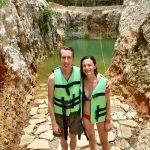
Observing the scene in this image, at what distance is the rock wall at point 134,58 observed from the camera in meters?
6.11

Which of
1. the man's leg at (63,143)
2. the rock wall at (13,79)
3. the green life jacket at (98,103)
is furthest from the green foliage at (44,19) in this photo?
the green life jacket at (98,103)

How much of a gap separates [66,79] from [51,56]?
8.70 metres

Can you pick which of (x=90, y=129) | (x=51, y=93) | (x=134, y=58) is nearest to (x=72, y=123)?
(x=90, y=129)

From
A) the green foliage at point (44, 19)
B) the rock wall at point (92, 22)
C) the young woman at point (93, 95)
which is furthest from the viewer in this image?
the rock wall at point (92, 22)

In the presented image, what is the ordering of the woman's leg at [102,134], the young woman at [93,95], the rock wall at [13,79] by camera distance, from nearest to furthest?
the young woman at [93,95] → the woman's leg at [102,134] → the rock wall at [13,79]

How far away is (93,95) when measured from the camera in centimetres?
380

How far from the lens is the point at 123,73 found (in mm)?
6883

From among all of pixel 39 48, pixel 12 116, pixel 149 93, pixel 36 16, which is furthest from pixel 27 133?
pixel 36 16

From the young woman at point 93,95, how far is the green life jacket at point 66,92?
0.11m

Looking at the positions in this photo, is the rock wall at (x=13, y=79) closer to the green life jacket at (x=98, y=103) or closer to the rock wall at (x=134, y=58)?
the green life jacket at (x=98, y=103)

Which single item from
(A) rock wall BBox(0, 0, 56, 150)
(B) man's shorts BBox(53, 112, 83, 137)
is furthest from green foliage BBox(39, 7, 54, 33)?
(B) man's shorts BBox(53, 112, 83, 137)

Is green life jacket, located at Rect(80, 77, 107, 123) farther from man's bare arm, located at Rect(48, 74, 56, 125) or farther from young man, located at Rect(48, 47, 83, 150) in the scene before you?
man's bare arm, located at Rect(48, 74, 56, 125)

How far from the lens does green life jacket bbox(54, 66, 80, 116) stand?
3.72 m

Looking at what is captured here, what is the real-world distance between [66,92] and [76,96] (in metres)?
0.15
